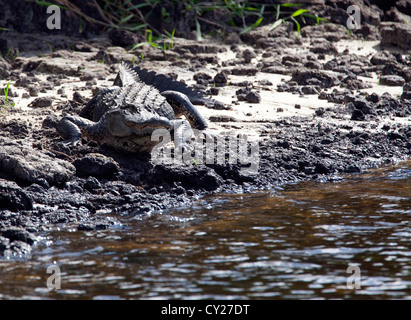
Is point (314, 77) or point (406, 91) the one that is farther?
point (314, 77)

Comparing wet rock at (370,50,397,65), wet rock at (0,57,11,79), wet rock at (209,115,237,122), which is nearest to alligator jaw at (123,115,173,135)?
wet rock at (209,115,237,122)

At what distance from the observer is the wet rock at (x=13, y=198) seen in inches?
194

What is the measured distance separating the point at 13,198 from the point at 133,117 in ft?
4.77

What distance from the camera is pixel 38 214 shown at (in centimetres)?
502

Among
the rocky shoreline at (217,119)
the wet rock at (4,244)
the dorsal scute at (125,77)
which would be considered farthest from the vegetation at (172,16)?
the wet rock at (4,244)

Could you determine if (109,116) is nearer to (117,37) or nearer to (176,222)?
(176,222)

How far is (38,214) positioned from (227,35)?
22.4 feet

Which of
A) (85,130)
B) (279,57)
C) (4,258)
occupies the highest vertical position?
(279,57)

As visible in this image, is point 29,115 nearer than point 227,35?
Yes

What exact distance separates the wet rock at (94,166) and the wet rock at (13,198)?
0.76 metres

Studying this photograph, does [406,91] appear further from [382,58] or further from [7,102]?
[7,102]

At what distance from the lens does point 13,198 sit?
4957 millimetres

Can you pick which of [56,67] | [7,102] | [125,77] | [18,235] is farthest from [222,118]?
[18,235]

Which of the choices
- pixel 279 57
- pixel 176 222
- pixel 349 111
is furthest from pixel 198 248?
pixel 279 57
